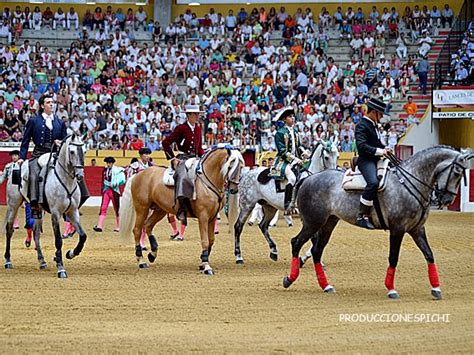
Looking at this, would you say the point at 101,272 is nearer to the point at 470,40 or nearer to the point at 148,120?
the point at 148,120

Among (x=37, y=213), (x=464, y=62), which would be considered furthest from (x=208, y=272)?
(x=464, y=62)

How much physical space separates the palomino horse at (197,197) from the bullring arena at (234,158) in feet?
0.10

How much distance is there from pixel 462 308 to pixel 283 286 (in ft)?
7.57

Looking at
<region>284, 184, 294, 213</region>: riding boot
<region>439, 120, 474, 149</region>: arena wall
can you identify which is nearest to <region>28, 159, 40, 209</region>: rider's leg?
<region>284, 184, 294, 213</region>: riding boot

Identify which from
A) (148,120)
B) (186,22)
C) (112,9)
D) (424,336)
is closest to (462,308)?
(424,336)

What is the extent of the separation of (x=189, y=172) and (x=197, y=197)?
1.23 ft

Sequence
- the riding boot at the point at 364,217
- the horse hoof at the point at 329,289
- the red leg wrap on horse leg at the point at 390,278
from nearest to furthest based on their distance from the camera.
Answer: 1. the red leg wrap on horse leg at the point at 390,278
2. the riding boot at the point at 364,217
3. the horse hoof at the point at 329,289

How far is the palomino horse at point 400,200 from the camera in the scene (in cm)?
1059

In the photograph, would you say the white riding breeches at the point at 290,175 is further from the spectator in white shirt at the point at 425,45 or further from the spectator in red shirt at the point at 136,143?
the spectator in white shirt at the point at 425,45

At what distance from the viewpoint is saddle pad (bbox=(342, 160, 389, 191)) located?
35.7 ft

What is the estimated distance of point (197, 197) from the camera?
13.3 metres

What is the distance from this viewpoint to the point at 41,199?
12867 mm

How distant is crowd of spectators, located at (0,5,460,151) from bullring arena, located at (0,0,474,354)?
7 centimetres

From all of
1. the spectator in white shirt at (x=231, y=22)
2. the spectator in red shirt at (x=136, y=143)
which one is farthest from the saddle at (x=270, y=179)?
the spectator in white shirt at (x=231, y=22)
